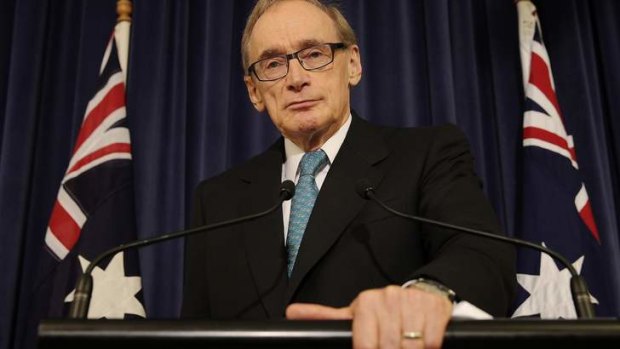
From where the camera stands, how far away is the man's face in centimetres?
146

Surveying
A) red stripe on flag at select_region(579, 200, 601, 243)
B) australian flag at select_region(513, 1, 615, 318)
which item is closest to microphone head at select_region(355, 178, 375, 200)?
australian flag at select_region(513, 1, 615, 318)

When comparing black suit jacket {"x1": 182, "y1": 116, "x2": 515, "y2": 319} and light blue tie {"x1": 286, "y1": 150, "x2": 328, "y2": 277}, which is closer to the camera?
black suit jacket {"x1": 182, "y1": 116, "x2": 515, "y2": 319}

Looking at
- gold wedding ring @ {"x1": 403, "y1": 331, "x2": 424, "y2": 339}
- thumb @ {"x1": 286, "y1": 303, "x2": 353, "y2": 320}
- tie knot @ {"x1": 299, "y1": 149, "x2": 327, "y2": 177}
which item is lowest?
gold wedding ring @ {"x1": 403, "y1": 331, "x2": 424, "y2": 339}

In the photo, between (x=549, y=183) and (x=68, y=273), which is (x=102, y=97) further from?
(x=549, y=183)

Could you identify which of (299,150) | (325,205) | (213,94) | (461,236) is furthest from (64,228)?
(461,236)

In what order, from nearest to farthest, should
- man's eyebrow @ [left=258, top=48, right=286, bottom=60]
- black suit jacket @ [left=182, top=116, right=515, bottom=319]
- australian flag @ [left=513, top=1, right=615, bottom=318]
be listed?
black suit jacket @ [left=182, top=116, right=515, bottom=319] < man's eyebrow @ [left=258, top=48, right=286, bottom=60] < australian flag @ [left=513, top=1, right=615, bottom=318]

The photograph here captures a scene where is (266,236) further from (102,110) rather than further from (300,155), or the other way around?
(102,110)

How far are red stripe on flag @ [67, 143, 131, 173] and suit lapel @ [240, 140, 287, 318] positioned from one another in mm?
953

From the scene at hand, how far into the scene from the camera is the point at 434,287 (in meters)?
0.80

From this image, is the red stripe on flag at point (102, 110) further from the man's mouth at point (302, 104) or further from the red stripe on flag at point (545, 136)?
the red stripe on flag at point (545, 136)

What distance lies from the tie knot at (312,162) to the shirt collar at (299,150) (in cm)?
2

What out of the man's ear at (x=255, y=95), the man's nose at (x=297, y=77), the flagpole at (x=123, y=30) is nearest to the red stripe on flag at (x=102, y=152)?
the flagpole at (x=123, y=30)

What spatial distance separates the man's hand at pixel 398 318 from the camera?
625 millimetres

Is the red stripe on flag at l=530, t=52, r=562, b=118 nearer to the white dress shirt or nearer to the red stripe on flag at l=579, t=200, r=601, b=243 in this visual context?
the red stripe on flag at l=579, t=200, r=601, b=243
